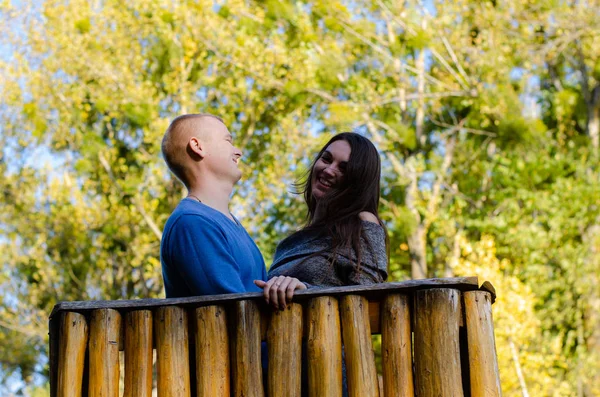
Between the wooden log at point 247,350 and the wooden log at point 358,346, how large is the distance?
0.31 metres

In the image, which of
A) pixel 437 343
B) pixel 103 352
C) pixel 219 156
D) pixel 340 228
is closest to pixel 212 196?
pixel 219 156

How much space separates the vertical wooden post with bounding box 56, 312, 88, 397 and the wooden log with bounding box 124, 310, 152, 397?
0.17 metres

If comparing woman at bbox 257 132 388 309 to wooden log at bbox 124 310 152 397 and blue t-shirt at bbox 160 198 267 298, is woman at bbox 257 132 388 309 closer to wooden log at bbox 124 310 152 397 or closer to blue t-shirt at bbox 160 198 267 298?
→ blue t-shirt at bbox 160 198 267 298

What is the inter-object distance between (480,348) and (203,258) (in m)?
1.05

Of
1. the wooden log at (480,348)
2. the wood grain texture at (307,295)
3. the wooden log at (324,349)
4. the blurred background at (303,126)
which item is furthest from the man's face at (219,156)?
the blurred background at (303,126)

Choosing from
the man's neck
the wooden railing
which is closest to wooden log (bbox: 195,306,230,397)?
the wooden railing

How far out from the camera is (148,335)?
11.8ft

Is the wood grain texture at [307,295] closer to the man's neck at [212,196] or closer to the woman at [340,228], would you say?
the woman at [340,228]

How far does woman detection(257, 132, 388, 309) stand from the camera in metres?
3.93

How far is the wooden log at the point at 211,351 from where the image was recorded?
3.53 meters

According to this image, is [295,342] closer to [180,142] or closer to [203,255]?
[203,255]

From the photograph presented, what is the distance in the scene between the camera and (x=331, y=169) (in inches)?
171

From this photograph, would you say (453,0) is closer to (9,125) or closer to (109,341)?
(9,125)

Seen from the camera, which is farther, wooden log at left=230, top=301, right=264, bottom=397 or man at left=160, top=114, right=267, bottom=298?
man at left=160, top=114, right=267, bottom=298
